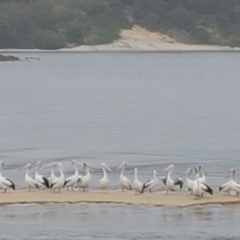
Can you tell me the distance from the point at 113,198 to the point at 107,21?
117m

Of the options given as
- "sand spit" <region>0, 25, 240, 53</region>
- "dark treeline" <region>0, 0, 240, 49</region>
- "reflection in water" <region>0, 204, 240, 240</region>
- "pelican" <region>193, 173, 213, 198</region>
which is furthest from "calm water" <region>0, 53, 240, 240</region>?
"dark treeline" <region>0, 0, 240, 49</region>

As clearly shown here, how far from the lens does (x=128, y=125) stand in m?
53.9

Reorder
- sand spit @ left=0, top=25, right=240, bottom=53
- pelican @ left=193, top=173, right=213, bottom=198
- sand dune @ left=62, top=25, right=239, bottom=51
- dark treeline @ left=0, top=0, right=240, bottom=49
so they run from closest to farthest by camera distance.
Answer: pelican @ left=193, top=173, right=213, bottom=198
sand dune @ left=62, top=25, right=239, bottom=51
sand spit @ left=0, top=25, right=240, bottom=53
dark treeline @ left=0, top=0, right=240, bottom=49

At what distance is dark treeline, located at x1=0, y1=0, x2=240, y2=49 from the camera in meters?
144

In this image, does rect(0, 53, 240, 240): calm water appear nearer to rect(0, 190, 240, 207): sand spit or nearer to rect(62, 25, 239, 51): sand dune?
rect(0, 190, 240, 207): sand spit

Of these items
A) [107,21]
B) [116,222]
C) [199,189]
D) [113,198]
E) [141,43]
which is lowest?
[116,222]

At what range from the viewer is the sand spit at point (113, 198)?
2892 centimetres

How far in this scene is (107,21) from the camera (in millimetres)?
145750

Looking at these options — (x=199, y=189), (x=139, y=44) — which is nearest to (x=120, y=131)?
(x=199, y=189)

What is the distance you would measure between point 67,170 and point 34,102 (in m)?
34.0

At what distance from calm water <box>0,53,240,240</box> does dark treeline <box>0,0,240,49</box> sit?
69.6 ft

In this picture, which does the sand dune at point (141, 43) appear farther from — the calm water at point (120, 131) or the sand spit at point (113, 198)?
the sand spit at point (113, 198)

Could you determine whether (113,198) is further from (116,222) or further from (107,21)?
(107,21)

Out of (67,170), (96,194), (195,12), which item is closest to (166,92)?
(67,170)
